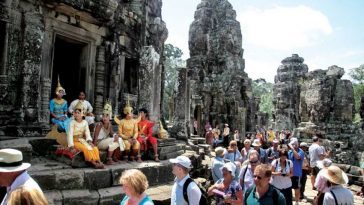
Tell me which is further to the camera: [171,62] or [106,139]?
[171,62]

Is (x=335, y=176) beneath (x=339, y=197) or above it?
above

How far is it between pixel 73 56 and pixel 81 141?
6004 mm

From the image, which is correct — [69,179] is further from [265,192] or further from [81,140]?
[265,192]

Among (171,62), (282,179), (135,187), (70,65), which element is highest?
(171,62)

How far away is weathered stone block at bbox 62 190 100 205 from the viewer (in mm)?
4422

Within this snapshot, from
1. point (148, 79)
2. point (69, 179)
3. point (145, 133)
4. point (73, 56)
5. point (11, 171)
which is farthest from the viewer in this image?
point (73, 56)

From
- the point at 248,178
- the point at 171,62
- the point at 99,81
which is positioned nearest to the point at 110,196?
the point at 248,178

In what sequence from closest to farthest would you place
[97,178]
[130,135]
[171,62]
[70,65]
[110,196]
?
1. [110,196]
2. [97,178]
3. [130,135]
4. [70,65]
5. [171,62]

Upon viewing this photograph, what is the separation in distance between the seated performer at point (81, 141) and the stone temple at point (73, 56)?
236cm

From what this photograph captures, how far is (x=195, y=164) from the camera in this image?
8.81 m

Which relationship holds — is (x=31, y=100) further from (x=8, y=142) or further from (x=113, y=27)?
(x=113, y=27)

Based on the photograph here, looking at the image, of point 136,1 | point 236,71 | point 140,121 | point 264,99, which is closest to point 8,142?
point 140,121

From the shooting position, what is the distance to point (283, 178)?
546 centimetres

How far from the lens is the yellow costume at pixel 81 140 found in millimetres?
5246
